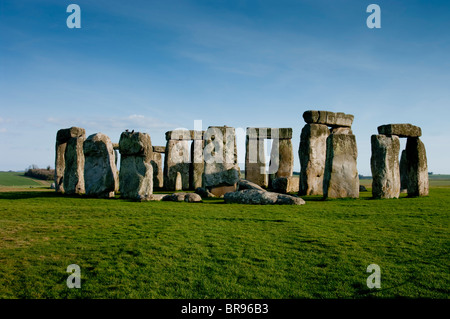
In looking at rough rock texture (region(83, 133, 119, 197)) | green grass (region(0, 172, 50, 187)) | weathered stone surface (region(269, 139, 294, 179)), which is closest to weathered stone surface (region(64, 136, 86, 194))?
rough rock texture (region(83, 133, 119, 197))

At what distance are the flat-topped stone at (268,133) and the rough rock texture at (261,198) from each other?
→ 8252 millimetres

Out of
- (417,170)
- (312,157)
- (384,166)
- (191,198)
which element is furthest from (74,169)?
(417,170)

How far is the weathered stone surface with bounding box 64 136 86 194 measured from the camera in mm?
13773

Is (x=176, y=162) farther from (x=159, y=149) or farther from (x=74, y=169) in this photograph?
(x=74, y=169)

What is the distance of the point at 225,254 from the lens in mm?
5141

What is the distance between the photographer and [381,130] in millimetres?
12656

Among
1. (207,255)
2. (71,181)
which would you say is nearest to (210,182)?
(71,181)

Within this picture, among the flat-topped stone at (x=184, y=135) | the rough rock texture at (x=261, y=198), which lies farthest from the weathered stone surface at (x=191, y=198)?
the flat-topped stone at (x=184, y=135)

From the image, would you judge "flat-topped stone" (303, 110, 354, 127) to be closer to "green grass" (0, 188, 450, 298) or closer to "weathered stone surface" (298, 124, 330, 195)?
"weathered stone surface" (298, 124, 330, 195)

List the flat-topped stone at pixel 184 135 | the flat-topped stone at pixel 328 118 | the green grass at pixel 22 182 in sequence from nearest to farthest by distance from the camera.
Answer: the flat-topped stone at pixel 328 118 < the flat-topped stone at pixel 184 135 < the green grass at pixel 22 182

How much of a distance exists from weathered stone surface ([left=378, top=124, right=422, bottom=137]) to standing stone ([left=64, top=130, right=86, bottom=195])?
11834 millimetres

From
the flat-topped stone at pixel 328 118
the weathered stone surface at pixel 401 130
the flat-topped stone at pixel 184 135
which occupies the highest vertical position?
the flat-topped stone at pixel 328 118

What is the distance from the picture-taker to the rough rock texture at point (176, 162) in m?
19.0

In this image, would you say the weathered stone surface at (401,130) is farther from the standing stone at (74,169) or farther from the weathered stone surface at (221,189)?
the standing stone at (74,169)
